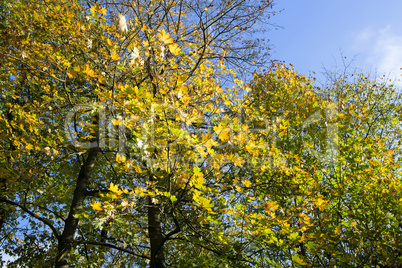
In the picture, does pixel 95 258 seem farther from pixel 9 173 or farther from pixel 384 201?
pixel 384 201

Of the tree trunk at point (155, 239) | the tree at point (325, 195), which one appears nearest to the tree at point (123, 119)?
the tree trunk at point (155, 239)

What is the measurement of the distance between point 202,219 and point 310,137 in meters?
4.17

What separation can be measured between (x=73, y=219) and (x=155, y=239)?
5.41ft

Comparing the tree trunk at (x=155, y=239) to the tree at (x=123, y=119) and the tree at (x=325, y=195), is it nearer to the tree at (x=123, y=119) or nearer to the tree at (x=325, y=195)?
the tree at (x=123, y=119)

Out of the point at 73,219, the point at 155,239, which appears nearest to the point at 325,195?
the point at 155,239

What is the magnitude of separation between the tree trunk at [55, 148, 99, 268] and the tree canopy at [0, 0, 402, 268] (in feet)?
0.07

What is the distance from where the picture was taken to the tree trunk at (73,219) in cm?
447

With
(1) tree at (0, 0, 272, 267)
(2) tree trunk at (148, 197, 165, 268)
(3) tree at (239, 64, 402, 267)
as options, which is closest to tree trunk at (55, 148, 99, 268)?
(1) tree at (0, 0, 272, 267)

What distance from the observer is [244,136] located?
341 centimetres

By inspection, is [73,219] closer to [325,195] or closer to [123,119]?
[123,119]

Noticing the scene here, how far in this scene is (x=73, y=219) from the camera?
4.94 m

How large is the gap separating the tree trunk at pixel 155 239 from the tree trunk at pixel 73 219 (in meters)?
1.14

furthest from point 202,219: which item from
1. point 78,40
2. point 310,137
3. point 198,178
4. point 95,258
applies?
point 310,137

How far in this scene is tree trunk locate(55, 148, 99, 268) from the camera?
4.47 m
